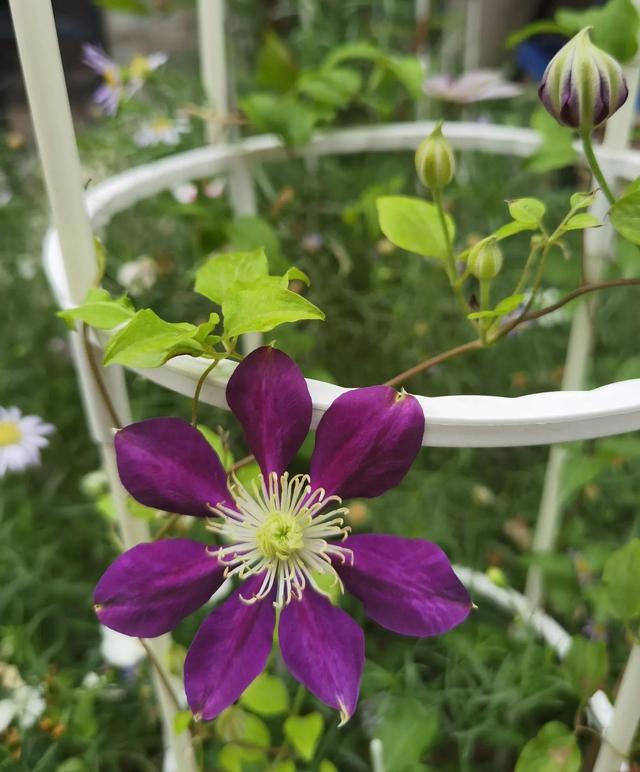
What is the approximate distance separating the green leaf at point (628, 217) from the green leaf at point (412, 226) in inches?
3.9

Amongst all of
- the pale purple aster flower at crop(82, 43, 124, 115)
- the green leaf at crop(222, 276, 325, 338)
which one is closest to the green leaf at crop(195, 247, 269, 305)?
the green leaf at crop(222, 276, 325, 338)

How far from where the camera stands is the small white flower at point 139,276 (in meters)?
0.86

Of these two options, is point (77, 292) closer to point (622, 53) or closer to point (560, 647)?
point (622, 53)

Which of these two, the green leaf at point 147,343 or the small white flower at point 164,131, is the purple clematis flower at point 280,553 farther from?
the small white flower at point 164,131

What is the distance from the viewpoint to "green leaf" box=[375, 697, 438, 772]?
51 cm

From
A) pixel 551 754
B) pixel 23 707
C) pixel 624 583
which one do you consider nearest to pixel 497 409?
pixel 624 583

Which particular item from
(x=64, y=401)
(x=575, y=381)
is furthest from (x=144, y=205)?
(x=575, y=381)

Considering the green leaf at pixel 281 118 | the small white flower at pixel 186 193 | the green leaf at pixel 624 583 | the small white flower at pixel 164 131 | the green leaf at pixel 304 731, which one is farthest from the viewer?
the small white flower at pixel 164 131

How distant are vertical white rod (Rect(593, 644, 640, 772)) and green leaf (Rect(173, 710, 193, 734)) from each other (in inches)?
10.5

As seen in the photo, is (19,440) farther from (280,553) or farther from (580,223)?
(580,223)

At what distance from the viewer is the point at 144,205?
95 cm

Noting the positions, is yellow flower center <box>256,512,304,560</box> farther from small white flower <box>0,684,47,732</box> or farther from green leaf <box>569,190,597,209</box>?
small white flower <box>0,684,47,732</box>

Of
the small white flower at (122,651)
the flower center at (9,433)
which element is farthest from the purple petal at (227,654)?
the flower center at (9,433)

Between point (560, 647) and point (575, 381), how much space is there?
0.23 meters
